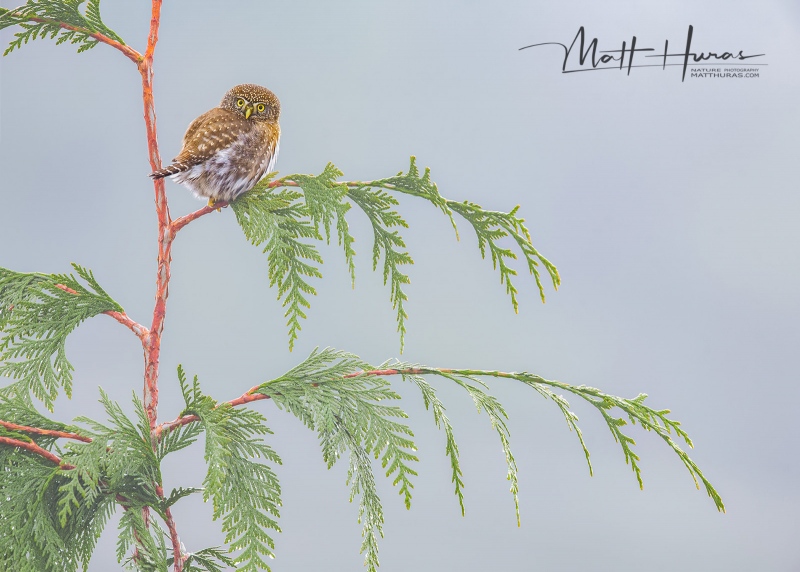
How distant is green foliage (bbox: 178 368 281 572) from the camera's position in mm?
2221

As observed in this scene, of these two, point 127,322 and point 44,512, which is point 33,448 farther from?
point 127,322

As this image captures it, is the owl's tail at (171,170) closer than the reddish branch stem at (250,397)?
Yes

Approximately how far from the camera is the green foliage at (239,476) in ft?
7.29

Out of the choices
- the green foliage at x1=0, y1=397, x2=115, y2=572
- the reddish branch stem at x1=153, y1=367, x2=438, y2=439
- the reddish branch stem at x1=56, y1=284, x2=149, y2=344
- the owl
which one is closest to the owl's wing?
the owl

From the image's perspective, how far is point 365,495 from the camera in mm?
2439

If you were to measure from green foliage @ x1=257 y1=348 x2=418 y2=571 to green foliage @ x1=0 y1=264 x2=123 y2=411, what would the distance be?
57 cm

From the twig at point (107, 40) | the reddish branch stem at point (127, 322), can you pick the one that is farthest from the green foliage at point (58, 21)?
the reddish branch stem at point (127, 322)

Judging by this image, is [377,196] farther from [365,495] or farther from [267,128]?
[365,495]

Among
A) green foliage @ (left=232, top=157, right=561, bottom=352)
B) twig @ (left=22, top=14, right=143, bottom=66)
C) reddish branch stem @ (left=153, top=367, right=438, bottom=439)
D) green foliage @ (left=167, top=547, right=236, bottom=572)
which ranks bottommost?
green foliage @ (left=167, top=547, right=236, bottom=572)

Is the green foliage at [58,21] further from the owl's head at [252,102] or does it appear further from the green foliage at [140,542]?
the green foliage at [140,542]

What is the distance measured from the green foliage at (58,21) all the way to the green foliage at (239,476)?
3.24ft

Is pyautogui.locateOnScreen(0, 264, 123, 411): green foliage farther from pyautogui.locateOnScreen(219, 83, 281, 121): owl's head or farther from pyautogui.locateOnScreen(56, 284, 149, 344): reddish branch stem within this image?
pyautogui.locateOnScreen(219, 83, 281, 121): owl's head

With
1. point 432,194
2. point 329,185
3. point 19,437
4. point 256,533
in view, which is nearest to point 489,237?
point 432,194

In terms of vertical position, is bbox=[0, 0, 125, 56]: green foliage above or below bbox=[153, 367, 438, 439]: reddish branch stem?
Answer: above
